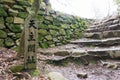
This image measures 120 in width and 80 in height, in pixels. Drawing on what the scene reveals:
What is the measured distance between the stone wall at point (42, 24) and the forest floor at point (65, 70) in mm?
666

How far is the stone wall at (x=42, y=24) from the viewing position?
221 inches

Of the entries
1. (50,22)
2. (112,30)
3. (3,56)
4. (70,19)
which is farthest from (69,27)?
(3,56)

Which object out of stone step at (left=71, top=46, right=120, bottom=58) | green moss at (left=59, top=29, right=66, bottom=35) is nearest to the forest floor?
stone step at (left=71, top=46, right=120, bottom=58)

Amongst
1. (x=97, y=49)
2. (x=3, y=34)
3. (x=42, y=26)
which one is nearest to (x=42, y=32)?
(x=42, y=26)

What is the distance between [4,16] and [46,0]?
271 centimetres

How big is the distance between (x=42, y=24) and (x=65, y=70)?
2.59 m

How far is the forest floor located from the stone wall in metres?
0.67

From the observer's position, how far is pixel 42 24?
6934 millimetres

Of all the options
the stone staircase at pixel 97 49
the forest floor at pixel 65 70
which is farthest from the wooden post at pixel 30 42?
the stone staircase at pixel 97 49

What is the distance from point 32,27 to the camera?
162 inches

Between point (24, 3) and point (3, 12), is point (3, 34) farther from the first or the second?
point (24, 3)

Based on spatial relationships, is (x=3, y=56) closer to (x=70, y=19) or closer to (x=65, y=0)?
(x=65, y=0)

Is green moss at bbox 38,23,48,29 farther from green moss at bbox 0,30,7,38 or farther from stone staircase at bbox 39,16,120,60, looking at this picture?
green moss at bbox 0,30,7,38

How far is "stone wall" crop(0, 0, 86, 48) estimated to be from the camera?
561cm
